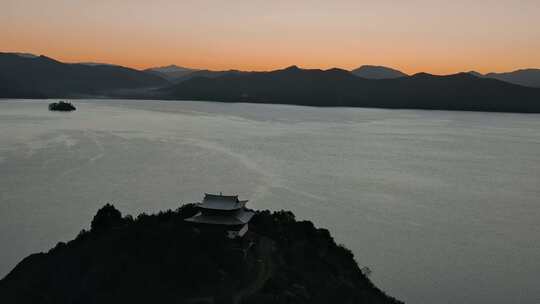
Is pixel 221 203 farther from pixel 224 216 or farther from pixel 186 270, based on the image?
pixel 186 270

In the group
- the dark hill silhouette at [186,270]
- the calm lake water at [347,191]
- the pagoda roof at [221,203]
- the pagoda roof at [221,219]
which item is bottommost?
the calm lake water at [347,191]

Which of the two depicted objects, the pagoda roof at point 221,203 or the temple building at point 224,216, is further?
the pagoda roof at point 221,203

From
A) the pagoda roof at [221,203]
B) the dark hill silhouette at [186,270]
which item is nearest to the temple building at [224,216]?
the pagoda roof at [221,203]

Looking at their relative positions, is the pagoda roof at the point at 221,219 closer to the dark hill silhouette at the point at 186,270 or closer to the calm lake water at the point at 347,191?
the dark hill silhouette at the point at 186,270

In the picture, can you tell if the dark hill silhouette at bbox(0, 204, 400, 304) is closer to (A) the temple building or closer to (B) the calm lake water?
(A) the temple building

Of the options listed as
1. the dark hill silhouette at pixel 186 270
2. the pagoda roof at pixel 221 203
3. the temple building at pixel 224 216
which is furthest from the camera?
the pagoda roof at pixel 221 203

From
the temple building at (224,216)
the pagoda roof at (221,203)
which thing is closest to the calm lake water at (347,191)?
the temple building at (224,216)

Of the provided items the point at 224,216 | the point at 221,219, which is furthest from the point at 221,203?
the point at 221,219

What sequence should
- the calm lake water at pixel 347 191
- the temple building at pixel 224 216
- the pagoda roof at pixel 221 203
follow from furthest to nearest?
the calm lake water at pixel 347 191
the pagoda roof at pixel 221 203
the temple building at pixel 224 216

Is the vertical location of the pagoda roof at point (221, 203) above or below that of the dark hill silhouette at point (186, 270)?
above
